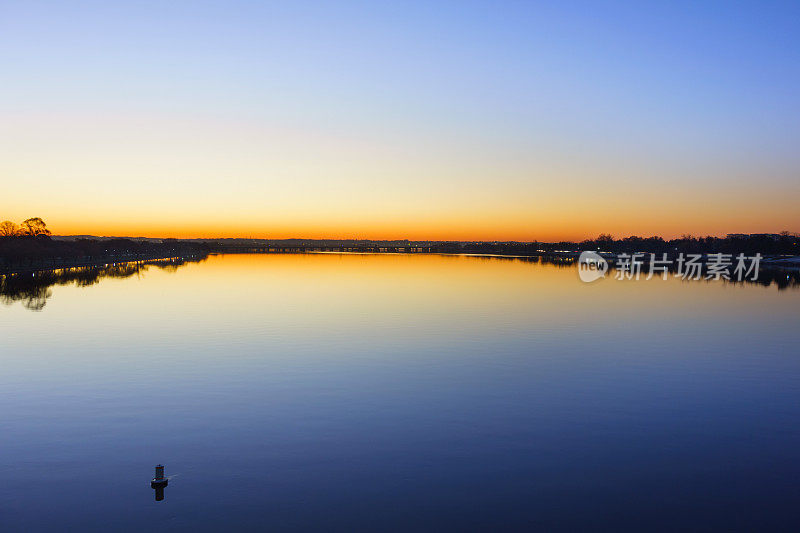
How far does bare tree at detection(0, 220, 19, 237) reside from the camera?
7072 inches

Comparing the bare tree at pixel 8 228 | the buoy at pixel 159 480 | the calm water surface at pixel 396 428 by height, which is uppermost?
the bare tree at pixel 8 228

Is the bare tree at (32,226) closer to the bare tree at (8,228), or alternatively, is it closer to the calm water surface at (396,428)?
the bare tree at (8,228)

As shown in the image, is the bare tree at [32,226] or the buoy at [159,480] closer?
the buoy at [159,480]

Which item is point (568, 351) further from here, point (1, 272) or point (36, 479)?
point (1, 272)

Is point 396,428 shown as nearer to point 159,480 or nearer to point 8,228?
point 159,480

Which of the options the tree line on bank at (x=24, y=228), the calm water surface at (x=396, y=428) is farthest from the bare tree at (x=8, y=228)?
the calm water surface at (x=396, y=428)

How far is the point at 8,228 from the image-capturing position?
18225 centimetres

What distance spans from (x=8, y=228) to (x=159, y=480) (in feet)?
679

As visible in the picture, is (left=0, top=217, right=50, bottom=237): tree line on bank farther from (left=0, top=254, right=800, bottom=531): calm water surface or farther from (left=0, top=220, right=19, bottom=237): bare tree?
(left=0, top=254, right=800, bottom=531): calm water surface

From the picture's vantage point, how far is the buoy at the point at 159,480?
1275 cm

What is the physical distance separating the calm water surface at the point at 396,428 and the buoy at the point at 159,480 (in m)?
0.30

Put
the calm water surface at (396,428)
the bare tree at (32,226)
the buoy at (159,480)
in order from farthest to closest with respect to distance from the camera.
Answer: the bare tree at (32,226) < the buoy at (159,480) < the calm water surface at (396,428)

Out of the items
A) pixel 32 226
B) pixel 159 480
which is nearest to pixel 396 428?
pixel 159 480

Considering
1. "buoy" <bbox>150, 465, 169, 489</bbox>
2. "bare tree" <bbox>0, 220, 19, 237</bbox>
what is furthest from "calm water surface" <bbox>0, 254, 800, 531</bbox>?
"bare tree" <bbox>0, 220, 19, 237</bbox>
